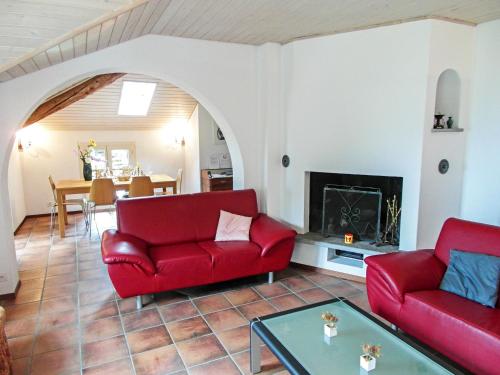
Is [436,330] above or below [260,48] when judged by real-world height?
below

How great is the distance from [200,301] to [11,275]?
175 centimetres

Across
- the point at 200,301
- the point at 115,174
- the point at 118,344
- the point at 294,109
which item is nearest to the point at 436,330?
the point at 200,301

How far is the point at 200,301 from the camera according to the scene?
10.1 feet

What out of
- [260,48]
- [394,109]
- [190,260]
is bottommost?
[190,260]

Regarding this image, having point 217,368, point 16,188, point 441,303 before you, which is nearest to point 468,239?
point 441,303

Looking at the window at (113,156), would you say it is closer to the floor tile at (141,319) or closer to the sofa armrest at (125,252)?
the sofa armrest at (125,252)

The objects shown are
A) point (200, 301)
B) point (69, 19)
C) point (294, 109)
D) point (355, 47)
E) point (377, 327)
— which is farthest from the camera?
point (294, 109)

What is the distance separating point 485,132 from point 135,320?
350 centimetres

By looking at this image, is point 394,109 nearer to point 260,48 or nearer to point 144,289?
point 260,48

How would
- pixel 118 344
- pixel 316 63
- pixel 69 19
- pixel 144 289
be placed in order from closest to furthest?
1. pixel 69 19
2. pixel 118 344
3. pixel 144 289
4. pixel 316 63

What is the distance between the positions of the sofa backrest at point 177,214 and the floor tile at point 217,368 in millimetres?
1426

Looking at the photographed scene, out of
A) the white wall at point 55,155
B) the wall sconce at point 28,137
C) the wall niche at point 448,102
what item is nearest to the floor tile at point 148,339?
the wall niche at point 448,102

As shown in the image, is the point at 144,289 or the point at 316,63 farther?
the point at 316,63

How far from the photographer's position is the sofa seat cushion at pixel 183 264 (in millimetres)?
2924
